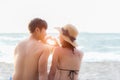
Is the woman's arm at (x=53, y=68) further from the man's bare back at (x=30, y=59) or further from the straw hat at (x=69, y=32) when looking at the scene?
the straw hat at (x=69, y=32)

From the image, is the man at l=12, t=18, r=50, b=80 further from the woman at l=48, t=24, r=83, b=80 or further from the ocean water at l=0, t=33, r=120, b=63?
the ocean water at l=0, t=33, r=120, b=63

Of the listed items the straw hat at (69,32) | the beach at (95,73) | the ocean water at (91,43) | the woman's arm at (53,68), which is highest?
the straw hat at (69,32)

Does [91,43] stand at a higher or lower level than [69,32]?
lower

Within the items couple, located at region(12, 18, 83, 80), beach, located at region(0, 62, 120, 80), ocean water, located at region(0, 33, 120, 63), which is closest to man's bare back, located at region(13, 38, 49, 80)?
couple, located at region(12, 18, 83, 80)

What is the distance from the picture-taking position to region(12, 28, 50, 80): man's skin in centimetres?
316

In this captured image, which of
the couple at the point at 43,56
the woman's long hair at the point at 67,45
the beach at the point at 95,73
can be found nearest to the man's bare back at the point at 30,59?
the couple at the point at 43,56

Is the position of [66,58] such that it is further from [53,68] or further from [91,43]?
[91,43]

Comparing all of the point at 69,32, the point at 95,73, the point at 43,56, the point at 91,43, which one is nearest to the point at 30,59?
the point at 43,56

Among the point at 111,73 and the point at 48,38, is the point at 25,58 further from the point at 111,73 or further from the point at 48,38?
the point at 111,73

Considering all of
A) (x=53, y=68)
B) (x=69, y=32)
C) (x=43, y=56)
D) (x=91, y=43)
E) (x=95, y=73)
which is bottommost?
(x=91, y=43)

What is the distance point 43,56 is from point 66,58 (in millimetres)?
222

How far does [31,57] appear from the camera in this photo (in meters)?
3.20

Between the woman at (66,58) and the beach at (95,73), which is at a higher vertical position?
the woman at (66,58)

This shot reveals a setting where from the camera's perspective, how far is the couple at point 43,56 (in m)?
3.18
